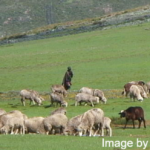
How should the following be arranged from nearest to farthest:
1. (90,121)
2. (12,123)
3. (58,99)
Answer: (12,123)
(90,121)
(58,99)

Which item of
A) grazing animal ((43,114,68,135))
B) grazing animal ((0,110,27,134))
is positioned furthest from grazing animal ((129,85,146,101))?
grazing animal ((0,110,27,134))

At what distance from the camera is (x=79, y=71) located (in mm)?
61688

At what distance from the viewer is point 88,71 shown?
6128 cm

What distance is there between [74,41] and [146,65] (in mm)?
23387

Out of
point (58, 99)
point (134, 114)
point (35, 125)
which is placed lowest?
point (35, 125)

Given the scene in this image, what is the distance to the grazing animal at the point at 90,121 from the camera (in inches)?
1193

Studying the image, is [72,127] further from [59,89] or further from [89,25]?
[89,25]

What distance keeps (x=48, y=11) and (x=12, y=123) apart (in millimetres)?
116413

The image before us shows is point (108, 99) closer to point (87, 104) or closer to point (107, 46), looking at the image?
point (87, 104)

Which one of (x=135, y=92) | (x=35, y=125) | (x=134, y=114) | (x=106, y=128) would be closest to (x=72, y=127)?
(x=106, y=128)

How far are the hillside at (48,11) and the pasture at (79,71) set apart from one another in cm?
4962

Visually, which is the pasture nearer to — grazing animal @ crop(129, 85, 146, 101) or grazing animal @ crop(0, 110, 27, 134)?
grazing animal @ crop(129, 85, 146, 101)

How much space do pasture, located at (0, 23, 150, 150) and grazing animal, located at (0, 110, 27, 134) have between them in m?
1.67

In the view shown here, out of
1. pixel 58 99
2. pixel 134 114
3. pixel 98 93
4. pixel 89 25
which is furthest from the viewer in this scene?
pixel 89 25
